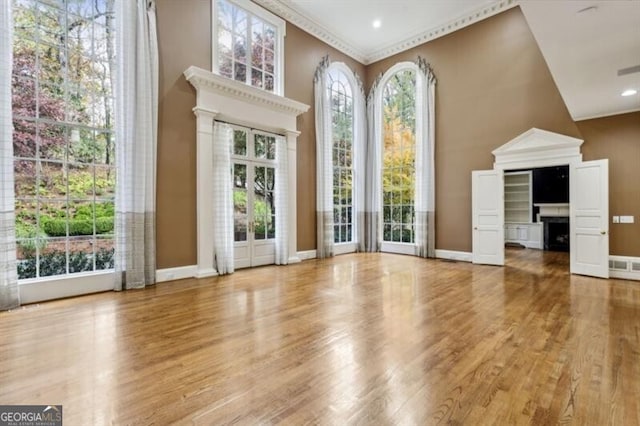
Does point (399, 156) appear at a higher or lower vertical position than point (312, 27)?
lower

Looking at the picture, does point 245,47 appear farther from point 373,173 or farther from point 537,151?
point 537,151

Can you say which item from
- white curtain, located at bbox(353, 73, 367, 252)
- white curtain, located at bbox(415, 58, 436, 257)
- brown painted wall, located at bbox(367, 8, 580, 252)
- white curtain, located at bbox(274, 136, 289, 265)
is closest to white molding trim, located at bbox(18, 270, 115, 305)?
white curtain, located at bbox(274, 136, 289, 265)

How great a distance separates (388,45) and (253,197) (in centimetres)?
575

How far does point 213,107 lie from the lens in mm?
5703

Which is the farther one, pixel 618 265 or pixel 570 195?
pixel 570 195

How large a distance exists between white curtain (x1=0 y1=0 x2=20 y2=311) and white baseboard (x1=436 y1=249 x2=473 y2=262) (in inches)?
308

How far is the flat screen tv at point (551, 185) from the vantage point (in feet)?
31.4

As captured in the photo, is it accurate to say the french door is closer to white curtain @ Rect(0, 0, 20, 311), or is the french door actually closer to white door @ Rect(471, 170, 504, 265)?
white curtain @ Rect(0, 0, 20, 311)

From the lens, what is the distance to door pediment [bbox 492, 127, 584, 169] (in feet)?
19.4

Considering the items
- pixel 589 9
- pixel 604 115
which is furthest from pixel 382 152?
pixel 589 9

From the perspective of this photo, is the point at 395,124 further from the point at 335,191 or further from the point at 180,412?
the point at 180,412

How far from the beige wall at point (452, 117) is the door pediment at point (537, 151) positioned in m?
0.18

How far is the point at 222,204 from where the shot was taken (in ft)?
19.0

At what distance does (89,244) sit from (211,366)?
135 inches
